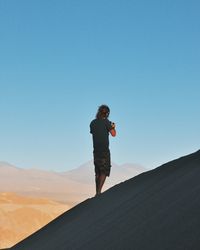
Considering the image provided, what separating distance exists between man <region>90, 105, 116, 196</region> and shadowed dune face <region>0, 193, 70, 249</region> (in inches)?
1016

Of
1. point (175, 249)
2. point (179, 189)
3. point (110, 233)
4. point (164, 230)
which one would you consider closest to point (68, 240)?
point (110, 233)

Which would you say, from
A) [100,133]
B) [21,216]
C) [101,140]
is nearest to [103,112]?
[100,133]

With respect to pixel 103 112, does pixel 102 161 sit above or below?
below

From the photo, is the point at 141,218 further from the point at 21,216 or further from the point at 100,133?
the point at 21,216

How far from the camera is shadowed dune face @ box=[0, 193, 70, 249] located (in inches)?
1383

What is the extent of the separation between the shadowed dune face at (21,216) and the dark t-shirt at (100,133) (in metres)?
25.9

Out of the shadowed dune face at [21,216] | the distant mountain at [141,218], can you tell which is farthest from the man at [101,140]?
the shadowed dune face at [21,216]

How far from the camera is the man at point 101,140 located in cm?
784

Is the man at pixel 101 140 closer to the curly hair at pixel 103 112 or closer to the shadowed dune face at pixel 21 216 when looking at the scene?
Result: the curly hair at pixel 103 112

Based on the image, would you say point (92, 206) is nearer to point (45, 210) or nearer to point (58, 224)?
point (58, 224)

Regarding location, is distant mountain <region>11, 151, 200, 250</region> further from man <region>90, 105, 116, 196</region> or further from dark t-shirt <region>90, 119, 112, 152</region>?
dark t-shirt <region>90, 119, 112, 152</region>

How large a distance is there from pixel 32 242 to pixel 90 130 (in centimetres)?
188

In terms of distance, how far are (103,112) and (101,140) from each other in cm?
43

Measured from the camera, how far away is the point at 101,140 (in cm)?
791
